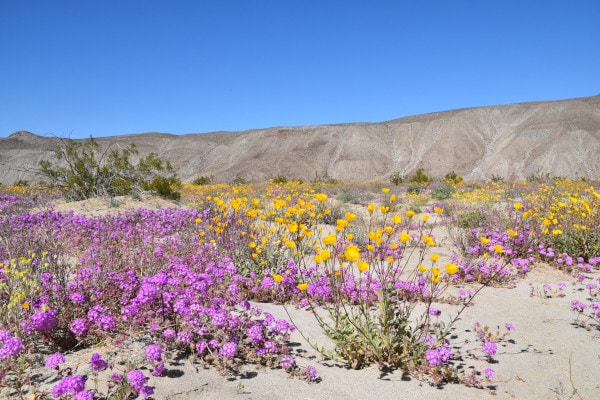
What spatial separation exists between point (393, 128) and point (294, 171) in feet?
85.2

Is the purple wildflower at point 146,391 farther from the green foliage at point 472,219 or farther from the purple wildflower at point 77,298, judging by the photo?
the green foliage at point 472,219

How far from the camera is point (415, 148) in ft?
239

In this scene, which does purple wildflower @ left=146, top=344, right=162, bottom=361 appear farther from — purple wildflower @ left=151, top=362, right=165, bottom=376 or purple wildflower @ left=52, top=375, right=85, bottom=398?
purple wildflower @ left=52, top=375, right=85, bottom=398

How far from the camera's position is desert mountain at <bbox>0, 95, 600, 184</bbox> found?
2409 inches

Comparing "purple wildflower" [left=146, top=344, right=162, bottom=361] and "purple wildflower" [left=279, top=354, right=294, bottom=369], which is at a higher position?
"purple wildflower" [left=146, top=344, right=162, bottom=361]

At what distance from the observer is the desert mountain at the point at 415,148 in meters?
61.2

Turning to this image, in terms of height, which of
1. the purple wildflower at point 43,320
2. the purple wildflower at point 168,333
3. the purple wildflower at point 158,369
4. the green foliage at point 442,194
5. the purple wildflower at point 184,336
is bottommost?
the purple wildflower at point 158,369

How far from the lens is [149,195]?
52.5ft

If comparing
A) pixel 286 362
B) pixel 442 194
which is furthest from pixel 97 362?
pixel 442 194

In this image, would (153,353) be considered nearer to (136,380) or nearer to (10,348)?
(136,380)

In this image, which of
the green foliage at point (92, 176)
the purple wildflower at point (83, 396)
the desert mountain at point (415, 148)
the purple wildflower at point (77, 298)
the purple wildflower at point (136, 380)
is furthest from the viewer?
the desert mountain at point (415, 148)

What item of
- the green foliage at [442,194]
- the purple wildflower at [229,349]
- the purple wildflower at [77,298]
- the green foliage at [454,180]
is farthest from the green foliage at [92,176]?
the green foliage at [454,180]

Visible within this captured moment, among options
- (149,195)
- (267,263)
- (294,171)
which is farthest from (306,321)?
(294,171)

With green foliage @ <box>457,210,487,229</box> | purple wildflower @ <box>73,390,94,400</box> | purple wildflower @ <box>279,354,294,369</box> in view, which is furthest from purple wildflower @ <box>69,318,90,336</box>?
green foliage @ <box>457,210,487,229</box>
